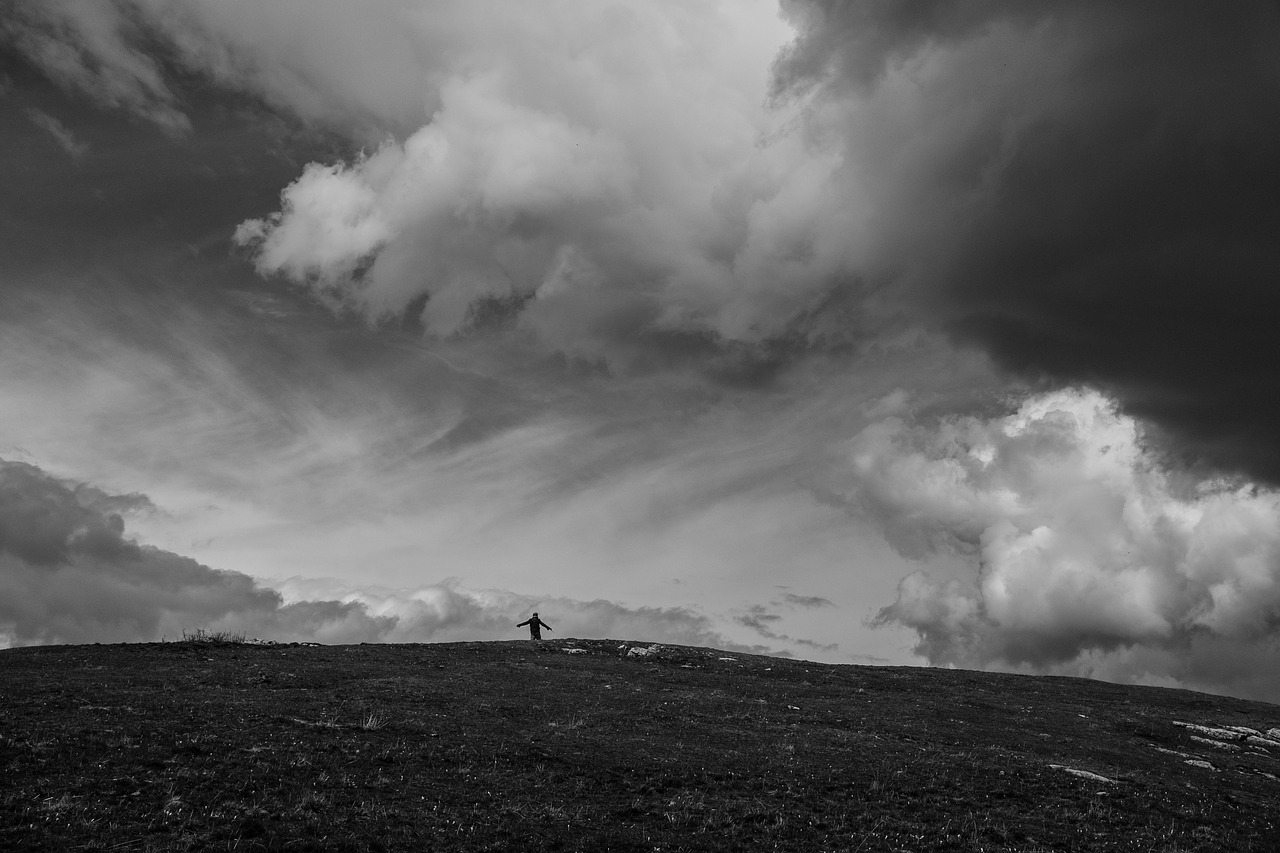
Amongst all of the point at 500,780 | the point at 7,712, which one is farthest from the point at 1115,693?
the point at 7,712

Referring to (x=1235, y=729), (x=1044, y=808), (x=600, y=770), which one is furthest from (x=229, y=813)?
(x=1235, y=729)

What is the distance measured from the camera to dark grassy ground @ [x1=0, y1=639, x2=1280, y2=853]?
19547 mm

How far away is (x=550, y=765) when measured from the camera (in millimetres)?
27031

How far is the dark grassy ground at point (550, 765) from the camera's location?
19.5 metres

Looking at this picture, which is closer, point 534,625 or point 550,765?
point 550,765

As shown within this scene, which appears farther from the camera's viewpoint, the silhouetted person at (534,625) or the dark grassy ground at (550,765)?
the silhouetted person at (534,625)

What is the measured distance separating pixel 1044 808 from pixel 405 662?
38.6 m

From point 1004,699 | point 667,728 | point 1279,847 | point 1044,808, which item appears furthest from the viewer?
point 1004,699

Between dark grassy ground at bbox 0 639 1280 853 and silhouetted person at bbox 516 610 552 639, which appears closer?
dark grassy ground at bbox 0 639 1280 853

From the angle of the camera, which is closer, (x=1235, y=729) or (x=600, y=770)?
(x=600, y=770)

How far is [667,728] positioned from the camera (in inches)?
1404

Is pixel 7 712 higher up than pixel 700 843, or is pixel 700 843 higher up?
pixel 7 712

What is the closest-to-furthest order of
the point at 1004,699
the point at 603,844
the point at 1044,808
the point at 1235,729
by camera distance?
the point at 603,844, the point at 1044,808, the point at 1235,729, the point at 1004,699

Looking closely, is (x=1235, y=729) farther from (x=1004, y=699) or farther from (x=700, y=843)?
(x=700, y=843)
